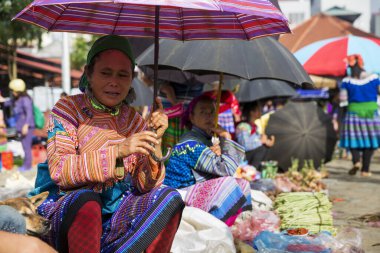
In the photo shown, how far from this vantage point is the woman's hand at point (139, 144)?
327 cm

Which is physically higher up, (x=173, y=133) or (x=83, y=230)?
(x=173, y=133)

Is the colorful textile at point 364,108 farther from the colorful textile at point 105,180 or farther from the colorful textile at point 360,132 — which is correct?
the colorful textile at point 105,180

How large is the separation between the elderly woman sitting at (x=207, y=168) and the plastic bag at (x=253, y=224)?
0.60 ft

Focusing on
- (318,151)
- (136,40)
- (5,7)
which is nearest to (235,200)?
(136,40)

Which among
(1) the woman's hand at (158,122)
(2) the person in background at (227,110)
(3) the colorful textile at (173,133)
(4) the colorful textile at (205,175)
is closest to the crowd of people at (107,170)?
(1) the woman's hand at (158,122)

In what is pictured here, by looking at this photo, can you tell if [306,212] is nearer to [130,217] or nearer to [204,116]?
[204,116]

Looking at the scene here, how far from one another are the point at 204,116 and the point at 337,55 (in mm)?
6041

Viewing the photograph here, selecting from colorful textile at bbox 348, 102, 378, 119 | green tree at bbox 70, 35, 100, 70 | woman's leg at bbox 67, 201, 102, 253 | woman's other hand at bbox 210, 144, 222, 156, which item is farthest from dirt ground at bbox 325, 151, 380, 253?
green tree at bbox 70, 35, 100, 70

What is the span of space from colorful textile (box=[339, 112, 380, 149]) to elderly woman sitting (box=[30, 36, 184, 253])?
7913mm

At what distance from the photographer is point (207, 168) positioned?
5355 mm

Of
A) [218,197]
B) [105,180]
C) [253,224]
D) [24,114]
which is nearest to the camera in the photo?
[105,180]

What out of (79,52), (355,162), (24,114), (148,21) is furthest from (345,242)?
(79,52)

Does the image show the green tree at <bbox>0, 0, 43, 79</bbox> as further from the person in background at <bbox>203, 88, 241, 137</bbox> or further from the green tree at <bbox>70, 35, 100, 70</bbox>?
the green tree at <bbox>70, 35, 100, 70</bbox>

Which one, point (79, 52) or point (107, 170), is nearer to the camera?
point (107, 170)
